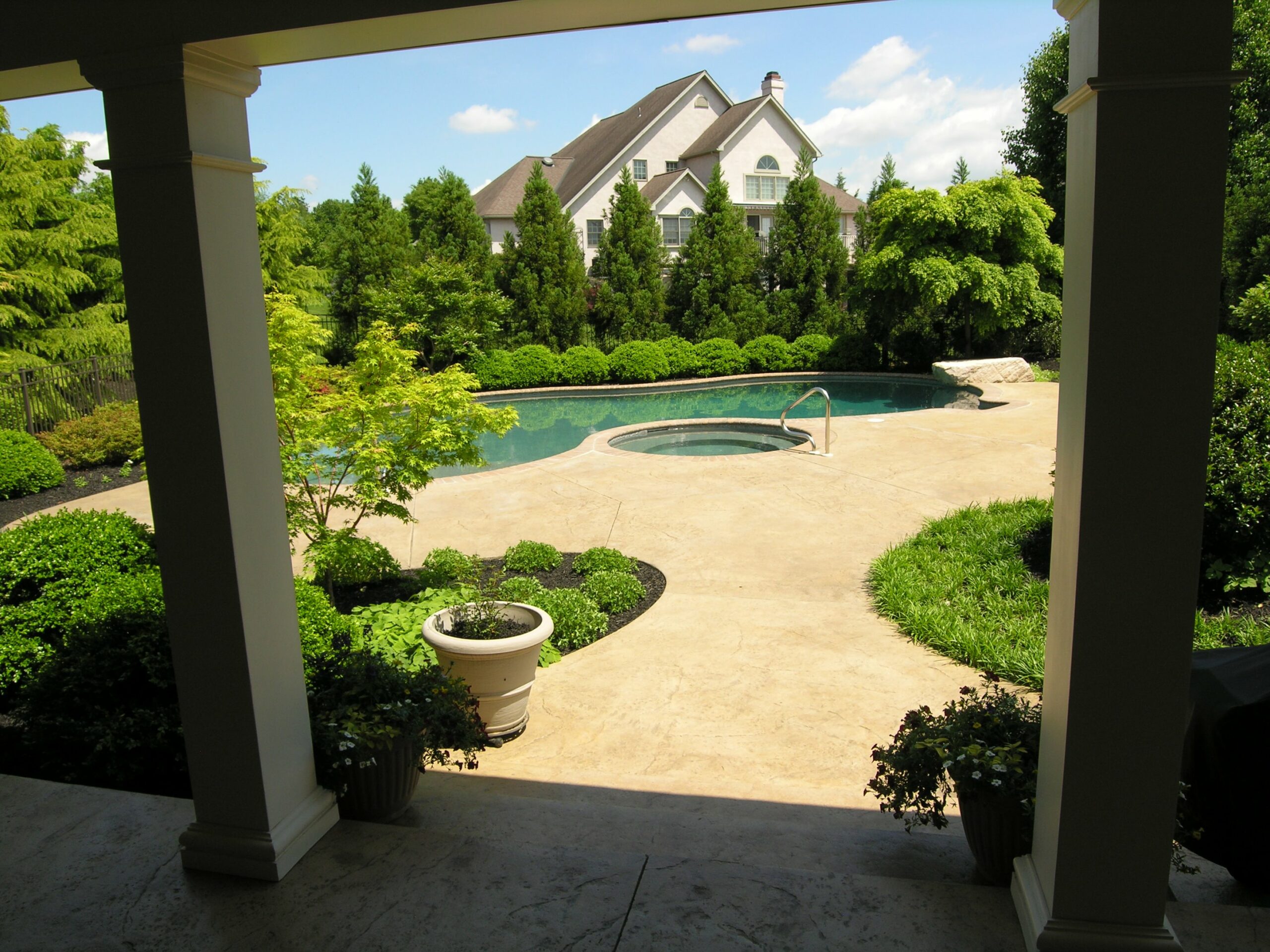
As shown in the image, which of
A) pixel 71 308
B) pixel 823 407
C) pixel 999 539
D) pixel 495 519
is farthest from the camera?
pixel 823 407

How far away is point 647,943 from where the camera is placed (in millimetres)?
2484

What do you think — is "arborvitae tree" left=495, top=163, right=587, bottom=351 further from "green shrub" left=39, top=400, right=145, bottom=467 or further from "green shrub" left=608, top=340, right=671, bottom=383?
"green shrub" left=39, top=400, right=145, bottom=467

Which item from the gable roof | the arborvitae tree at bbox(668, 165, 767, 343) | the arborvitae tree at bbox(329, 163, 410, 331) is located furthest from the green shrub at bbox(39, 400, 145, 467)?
the gable roof

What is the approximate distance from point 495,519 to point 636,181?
90.5ft

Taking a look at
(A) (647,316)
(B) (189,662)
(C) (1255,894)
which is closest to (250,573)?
(B) (189,662)

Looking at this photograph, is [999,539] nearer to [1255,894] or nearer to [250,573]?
[1255,894]

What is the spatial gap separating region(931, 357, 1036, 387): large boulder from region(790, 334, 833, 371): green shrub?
12.7 feet

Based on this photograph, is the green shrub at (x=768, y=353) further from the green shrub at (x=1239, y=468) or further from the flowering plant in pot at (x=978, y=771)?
the flowering plant in pot at (x=978, y=771)

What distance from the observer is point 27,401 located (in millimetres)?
12617


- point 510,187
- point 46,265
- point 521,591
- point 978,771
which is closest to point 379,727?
point 978,771

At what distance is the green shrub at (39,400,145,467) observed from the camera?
1184cm

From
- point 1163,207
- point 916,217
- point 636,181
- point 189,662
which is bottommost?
point 189,662

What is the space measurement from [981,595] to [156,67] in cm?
584

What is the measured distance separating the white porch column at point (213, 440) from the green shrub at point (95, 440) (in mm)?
10422
